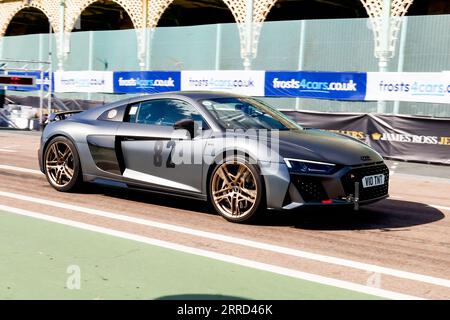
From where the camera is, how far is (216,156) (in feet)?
21.0

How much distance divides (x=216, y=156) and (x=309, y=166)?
1.07 meters

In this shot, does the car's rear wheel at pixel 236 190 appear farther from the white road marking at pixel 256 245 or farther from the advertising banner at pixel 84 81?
the advertising banner at pixel 84 81

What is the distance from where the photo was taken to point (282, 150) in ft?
19.8

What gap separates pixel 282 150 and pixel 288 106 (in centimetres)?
1318

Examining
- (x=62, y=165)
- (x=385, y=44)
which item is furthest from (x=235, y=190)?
(x=385, y=44)

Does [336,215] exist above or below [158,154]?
below

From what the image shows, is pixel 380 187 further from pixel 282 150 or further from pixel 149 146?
pixel 149 146

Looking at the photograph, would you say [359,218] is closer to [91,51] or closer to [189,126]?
[189,126]

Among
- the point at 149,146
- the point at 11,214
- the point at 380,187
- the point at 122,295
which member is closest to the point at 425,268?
the point at 380,187

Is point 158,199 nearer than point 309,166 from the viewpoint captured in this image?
No

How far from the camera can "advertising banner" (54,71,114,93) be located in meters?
24.7

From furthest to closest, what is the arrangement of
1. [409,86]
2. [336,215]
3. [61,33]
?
[61,33] < [409,86] < [336,215]

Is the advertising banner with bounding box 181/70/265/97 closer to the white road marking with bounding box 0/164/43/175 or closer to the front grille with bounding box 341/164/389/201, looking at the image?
the white road marking with bounding box 0/164/43/175
